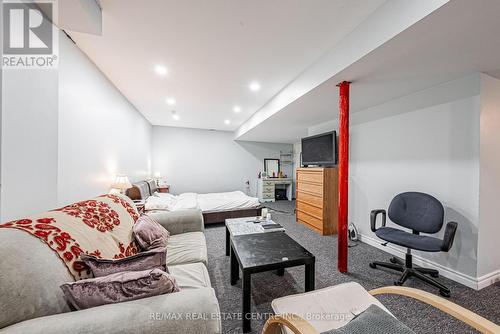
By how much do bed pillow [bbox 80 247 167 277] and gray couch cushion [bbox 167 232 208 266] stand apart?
0.45m

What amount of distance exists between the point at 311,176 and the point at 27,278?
3.54 metres

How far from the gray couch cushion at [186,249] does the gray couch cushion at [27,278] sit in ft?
2.56

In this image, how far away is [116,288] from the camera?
2.80 ft

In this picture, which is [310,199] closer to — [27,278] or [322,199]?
[322,199]

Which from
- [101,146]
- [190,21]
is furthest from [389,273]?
[101,146]

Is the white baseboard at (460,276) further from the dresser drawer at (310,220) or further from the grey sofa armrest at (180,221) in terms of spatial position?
the grey sofa armrest at (180,221)

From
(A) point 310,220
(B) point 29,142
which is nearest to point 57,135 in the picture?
(B) point 29,142

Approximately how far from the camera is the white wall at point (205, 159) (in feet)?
18.8

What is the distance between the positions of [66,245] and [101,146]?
1.94 m

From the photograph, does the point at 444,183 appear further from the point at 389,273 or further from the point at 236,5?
the point at 236,5

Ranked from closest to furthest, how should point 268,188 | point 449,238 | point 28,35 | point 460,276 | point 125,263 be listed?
point 125,263 < point 28,35 < point 449,238 < point 460,276 < point 268,188

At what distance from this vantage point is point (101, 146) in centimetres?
246

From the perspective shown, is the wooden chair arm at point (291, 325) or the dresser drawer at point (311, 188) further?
the dresser drawer at point (311, 188)

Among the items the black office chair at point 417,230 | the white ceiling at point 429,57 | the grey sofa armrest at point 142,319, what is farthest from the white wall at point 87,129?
the black office chair at point 417,230
